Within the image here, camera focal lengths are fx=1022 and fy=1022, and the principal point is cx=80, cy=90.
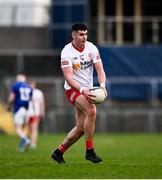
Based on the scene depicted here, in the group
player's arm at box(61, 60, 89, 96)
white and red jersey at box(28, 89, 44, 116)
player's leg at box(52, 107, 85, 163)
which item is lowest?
white and red jersey at box(28, 89, 44, 116)

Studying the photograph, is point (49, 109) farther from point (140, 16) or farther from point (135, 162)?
point (135, 162)

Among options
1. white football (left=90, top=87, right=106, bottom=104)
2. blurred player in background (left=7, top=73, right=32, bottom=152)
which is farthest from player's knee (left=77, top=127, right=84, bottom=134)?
blurred player in background (left=7, top=73, right=32, bottom=152)

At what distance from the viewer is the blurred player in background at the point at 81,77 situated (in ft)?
56.2

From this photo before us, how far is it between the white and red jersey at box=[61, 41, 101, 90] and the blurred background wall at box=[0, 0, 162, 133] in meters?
21.9

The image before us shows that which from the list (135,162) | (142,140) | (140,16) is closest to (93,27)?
(140,16)

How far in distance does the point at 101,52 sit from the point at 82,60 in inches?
951

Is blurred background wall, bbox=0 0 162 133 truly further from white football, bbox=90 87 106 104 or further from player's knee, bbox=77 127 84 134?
white football, bbox=90 87 106 104

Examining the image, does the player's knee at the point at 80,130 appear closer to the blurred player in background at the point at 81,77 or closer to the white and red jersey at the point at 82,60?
the blurred player in background at the point at 81,77

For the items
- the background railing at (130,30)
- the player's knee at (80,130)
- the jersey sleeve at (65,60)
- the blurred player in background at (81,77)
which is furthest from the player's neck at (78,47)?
the background railing at (130,30)

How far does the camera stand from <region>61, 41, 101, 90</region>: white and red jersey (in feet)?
56.8

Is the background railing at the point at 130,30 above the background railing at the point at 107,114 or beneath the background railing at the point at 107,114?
above

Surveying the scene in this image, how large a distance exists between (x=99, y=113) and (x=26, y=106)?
1113cm

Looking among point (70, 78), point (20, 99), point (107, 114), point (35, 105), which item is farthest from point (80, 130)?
point (107, 114)

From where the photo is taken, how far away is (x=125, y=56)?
136ft
